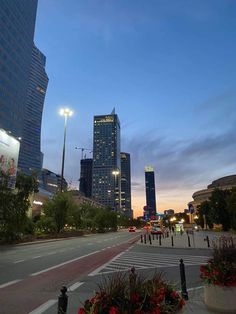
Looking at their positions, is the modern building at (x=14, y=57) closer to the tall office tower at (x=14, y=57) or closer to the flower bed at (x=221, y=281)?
the tall office tower at (x=14, y=57)

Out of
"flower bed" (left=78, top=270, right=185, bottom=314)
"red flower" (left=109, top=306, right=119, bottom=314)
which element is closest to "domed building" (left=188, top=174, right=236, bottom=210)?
"flower bed" (left=78, top=270, right=185, bottom=314)

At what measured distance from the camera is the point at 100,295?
3893 millimetres

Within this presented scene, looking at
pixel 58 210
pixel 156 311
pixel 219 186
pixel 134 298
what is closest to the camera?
pixel 156 311

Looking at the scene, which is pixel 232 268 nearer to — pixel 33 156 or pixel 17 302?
pixel 17 302

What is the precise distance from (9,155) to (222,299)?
123ft

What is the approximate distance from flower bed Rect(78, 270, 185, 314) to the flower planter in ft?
8.60

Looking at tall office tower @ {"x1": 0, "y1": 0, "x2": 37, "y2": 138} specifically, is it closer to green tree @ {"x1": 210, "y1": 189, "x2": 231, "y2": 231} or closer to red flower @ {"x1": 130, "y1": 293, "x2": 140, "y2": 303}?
green tree @ {"x1": 210, "y1": 189, "x2": 231, "y2": 231}

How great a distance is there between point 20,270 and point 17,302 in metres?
6.38

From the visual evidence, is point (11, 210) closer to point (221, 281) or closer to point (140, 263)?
point (140, 263)

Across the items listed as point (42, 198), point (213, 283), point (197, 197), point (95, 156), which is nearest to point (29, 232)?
point (213, 283)

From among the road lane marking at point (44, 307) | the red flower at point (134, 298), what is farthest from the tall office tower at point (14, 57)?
the red flower at point (134, 298)

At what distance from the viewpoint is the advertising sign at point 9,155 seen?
3615 centimetres

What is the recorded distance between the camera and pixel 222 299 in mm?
6391

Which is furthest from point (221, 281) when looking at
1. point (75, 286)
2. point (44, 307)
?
point (75, 286)
